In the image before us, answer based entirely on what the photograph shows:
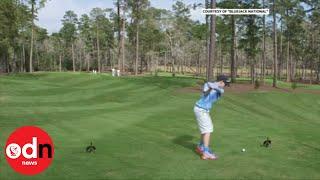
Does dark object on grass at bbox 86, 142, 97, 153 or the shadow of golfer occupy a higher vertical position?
dark object on grass at bbox 86, 142, 97, 153

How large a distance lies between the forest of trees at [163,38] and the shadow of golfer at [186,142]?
16.2 meters

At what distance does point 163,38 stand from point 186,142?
99.8 meters

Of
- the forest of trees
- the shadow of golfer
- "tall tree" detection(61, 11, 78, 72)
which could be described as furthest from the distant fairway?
"tall tree" detection(61, 11, 78, 72)

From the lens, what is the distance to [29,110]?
851 inches

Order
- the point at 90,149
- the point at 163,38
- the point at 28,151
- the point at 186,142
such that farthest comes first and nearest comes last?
1. the point at 163,38
2. the point at 186,142
3. the point at 90,149
4. the point at 28,151

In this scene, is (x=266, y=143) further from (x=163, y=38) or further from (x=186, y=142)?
(x=163, y=38)

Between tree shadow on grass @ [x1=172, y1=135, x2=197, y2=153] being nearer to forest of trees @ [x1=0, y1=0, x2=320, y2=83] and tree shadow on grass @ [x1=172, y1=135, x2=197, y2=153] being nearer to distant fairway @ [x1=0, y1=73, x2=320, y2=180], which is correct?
distant fairway @ [x1=0, y1=73, x2=320, y2=180]

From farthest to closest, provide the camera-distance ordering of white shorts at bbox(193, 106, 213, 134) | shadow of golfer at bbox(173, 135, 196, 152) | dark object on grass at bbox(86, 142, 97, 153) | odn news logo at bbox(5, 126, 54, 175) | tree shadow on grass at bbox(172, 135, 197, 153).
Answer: shadow of golfer at bbox(173, 135, 196, 152), tree shadow on grass at bbox(172, 135, 197, 153), dark object on grass at bbox(86, 142, 97, 153), white shorts at bbox(193, 106, 213, 134), odn news logo at bbox(5, 126, 54, 175)

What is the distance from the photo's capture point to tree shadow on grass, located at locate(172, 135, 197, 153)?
12.7 m

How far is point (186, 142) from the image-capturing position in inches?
531

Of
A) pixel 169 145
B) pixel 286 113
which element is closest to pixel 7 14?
pixel 286 113

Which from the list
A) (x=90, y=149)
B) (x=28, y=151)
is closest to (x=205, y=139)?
(x=90, y=149)

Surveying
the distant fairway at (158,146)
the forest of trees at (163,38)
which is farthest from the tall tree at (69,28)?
the distant fairway at (158,146)

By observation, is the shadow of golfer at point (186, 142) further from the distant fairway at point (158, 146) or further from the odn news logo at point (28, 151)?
the odn news logo at point (28, 151)
